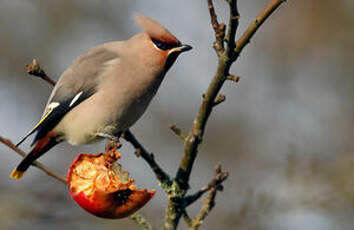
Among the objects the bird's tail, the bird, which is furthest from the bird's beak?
the bird's tail

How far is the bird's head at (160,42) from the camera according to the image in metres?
4.04

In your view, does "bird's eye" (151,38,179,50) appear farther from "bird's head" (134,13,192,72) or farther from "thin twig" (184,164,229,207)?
"thin twig" (184,164,229,207)

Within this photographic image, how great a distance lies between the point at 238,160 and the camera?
7082 mm

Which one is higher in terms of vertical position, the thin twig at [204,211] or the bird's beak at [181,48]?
the bird's beak at [181,48]

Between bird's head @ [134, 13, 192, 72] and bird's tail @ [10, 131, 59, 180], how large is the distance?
2.93 ft

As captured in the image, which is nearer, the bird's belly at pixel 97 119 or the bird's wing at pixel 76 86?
the bird's belly at pixel 97 119

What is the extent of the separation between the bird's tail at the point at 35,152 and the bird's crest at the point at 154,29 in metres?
0.96

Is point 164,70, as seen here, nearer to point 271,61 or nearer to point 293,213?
point 293,213

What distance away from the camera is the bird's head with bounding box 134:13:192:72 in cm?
404

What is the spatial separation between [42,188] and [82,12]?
3.46 m

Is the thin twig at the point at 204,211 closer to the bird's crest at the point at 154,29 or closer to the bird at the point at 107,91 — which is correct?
the bird at the point at 107,91

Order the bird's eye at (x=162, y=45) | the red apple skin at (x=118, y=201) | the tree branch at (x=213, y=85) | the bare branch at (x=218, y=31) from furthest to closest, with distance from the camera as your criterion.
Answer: the bird's eye at (x=162, y=45), the red apple skin at (x=118, y=201), the bare branch at (x=218, y=31), the tree branch at (x=213, y=85)

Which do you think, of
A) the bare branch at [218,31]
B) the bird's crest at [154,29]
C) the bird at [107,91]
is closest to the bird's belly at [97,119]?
the bird at [107,91]

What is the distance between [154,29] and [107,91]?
20.5 inches
